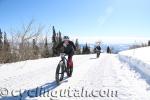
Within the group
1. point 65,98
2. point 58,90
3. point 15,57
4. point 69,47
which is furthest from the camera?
point 15,57

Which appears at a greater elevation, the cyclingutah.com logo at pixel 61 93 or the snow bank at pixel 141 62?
the snow bank at pixel 141 62

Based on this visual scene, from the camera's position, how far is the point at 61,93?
707 centimetres

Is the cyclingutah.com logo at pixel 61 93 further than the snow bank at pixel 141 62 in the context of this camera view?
No

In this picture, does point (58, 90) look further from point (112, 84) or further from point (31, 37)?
point (31, 37)

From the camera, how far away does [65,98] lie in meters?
6.48

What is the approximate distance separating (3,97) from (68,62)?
4.23 meters

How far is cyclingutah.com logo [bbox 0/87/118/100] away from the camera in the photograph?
6758mm

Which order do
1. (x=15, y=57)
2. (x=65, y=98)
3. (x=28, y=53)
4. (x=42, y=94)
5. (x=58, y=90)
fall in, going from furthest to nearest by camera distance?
(x=28, y=53), (x=15, y=57), (x=58, y=90), (x=42, y=94), (x=65, y=98)

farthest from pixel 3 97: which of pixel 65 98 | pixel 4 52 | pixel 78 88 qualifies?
pixel 4 52

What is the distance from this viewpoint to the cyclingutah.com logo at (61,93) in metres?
6.76

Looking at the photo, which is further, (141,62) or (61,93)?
(141,62)

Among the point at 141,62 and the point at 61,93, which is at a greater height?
the point at 141,62

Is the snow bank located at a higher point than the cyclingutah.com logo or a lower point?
higher

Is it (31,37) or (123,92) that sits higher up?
(31,37)
